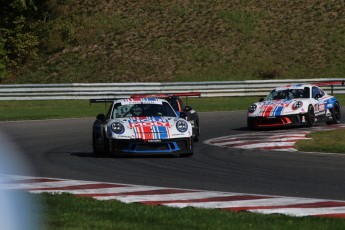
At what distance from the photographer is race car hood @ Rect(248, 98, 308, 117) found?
27.3 metres

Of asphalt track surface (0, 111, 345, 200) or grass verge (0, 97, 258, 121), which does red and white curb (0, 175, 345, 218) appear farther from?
grass verge (0, 97, 258, 121)

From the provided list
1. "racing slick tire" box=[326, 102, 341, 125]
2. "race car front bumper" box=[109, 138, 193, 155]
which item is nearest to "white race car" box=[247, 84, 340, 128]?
"racing slick tire" box=[326, 102, 341, 125]

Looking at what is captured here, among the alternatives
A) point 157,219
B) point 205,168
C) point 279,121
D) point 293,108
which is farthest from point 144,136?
point 293,108

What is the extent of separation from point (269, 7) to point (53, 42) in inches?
460

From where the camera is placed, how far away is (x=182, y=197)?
1345cm

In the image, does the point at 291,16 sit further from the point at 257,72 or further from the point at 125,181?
the point at 125,181

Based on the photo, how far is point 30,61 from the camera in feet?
179

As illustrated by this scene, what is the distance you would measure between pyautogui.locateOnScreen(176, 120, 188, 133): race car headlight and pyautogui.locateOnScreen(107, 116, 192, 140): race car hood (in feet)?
0.16

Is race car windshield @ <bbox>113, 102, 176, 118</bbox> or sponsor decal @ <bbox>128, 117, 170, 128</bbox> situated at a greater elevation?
race car windshield @ <bbox>113, 102, 176, 118</bbox>

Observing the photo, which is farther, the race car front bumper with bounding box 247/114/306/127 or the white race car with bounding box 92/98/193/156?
the race car front bumper with bounding box 247/114/306/127

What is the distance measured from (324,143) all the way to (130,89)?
22.1 m

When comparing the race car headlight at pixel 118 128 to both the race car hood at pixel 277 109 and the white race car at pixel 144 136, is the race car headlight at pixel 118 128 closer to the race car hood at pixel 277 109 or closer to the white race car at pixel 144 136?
the white race car at pixel 144 136

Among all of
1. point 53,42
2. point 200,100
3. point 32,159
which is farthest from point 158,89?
point 32,159

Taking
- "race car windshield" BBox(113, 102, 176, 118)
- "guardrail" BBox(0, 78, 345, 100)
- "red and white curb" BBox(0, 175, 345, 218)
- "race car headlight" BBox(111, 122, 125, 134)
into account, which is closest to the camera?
"red and white curb" BBox(0, 175, 345, 218)
